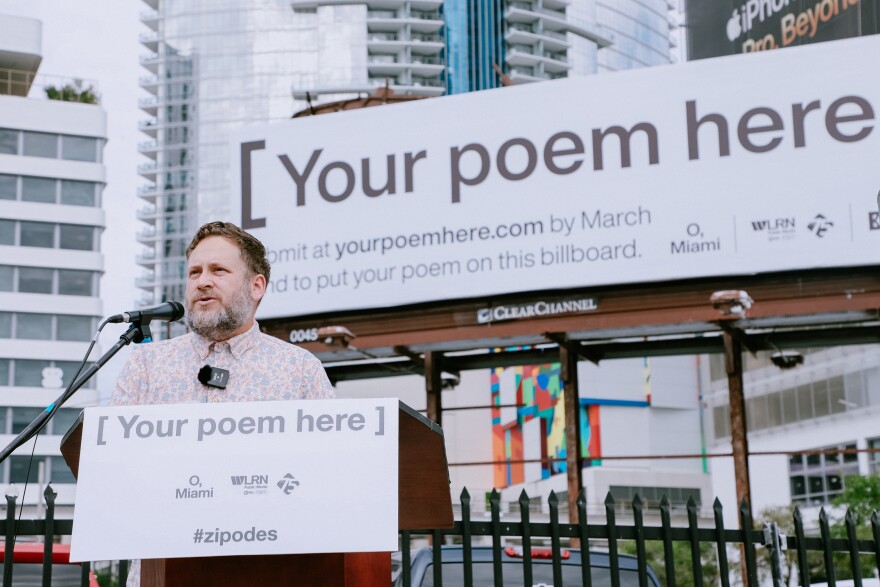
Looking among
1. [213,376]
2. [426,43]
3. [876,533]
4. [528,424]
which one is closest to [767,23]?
[528,424]

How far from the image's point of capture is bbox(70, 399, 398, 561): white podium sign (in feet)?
9.81

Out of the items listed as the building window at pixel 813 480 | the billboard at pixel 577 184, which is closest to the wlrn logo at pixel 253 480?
the billboard at pixel 577 184

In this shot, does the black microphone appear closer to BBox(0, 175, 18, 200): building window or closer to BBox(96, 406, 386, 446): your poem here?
BBox(96, 406, 386, 446): your poem here

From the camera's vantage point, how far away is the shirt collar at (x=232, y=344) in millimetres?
3795

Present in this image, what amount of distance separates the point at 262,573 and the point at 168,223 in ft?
400

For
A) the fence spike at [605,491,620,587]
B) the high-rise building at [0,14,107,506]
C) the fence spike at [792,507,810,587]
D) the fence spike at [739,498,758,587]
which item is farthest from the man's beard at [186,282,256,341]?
the high-rise building at [0,14,107,506]

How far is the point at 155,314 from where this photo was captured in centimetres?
468

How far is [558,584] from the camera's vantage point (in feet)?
14.4

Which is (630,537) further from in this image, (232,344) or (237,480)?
(237,480)

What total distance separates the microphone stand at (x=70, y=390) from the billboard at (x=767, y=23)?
54.5 feet

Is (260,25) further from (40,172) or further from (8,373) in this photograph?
(8,373)

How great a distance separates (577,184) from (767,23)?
6652 millimetres

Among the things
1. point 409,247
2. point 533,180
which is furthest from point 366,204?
point 533,180

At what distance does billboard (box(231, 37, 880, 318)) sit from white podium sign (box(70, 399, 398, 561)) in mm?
13928
